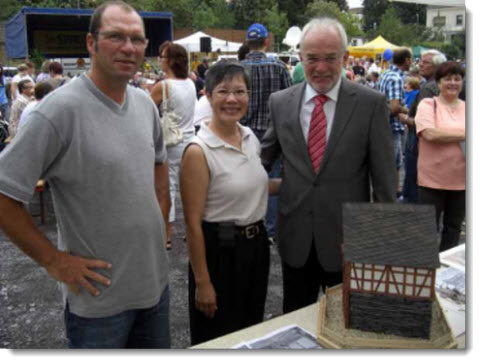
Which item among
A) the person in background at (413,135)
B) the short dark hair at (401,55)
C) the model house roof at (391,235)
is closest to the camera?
the model house roof at (391,235)

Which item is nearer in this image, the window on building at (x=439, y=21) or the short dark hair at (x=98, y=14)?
the short dark hair at (x=98, y=14)

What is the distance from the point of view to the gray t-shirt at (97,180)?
1.37 metres

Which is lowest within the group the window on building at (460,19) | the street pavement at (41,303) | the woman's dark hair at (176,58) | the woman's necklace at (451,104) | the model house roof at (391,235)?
the street pavement at (41,303)

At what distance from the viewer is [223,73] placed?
6.20 ft

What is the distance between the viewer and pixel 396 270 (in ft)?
4.30

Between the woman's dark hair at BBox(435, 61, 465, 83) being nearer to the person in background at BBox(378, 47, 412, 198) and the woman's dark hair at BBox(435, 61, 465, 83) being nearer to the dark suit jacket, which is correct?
the person in background at BBox(378, 47, 412, 198)

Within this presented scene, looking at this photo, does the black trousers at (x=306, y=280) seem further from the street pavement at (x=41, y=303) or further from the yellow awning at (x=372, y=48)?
the yellow awning at (x=372, y=48)

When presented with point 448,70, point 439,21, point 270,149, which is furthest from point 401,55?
point 270,149

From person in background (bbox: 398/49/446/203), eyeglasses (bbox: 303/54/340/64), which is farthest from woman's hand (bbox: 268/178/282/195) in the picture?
person in background (bbox: 398/49/446/203)

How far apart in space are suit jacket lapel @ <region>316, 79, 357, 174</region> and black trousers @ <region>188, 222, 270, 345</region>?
422mm

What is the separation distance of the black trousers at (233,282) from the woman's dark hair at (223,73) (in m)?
0.57

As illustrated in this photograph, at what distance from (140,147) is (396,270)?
89 cm

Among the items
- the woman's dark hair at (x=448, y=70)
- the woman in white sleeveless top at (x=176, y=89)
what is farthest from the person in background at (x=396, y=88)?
the woman in white sleeveless top at (x=176, y=89)

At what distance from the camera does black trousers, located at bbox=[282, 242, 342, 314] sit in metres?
1.98
